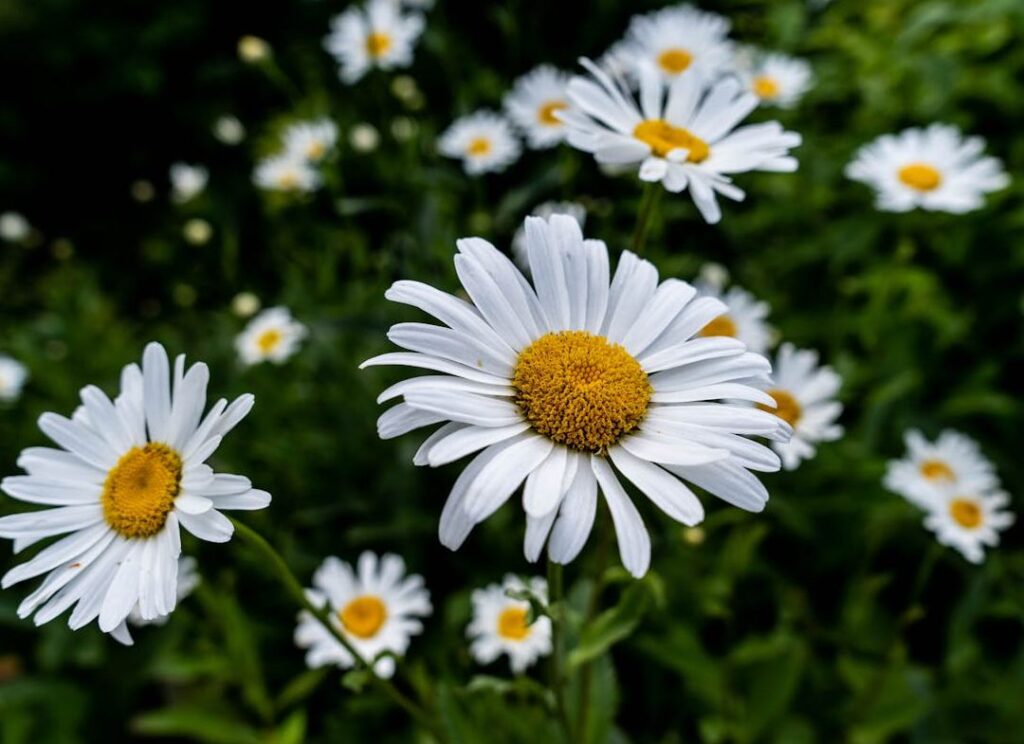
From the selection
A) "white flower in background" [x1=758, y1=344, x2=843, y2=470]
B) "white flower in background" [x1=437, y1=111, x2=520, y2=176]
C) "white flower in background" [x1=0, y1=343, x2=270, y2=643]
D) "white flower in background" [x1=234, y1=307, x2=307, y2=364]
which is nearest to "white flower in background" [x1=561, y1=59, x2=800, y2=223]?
"white flower in background" [x1=758, y1=344, x2=843, y2=470]

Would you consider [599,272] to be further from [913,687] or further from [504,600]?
[913,687]

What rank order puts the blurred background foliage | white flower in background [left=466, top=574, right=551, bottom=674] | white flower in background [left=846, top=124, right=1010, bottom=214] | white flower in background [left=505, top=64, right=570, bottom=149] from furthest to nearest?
white flower in background [left=505, top=64, right=570, bottom=149] → white flower in background [left=846, top=124, right=1010, bottom=214] → the blurred background foliage → white flower in background [left=466, top=574, right=551, bottom=674]

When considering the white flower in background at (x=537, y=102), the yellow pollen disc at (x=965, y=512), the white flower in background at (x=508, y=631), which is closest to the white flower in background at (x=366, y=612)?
the white flower in background at (x=508, y=631)

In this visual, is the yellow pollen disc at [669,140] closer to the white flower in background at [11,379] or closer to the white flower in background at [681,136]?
the white flower in background at [681,136]

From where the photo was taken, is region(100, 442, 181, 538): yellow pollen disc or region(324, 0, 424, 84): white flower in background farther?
region(324, 0, 424, 84): white flower in background

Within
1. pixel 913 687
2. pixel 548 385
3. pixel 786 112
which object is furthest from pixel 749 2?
pixel 548 385

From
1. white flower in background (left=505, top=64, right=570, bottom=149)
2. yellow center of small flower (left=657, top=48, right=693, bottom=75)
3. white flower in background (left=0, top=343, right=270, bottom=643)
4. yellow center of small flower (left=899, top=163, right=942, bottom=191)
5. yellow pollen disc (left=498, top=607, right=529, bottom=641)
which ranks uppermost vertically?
yellow center of small flower (left=657, top=48, right=693, bottom=75)

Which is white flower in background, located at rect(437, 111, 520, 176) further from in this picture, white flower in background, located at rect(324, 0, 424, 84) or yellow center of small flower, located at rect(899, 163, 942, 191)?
yellow center of small flower, located at rect(899, 163, 942, 191)
